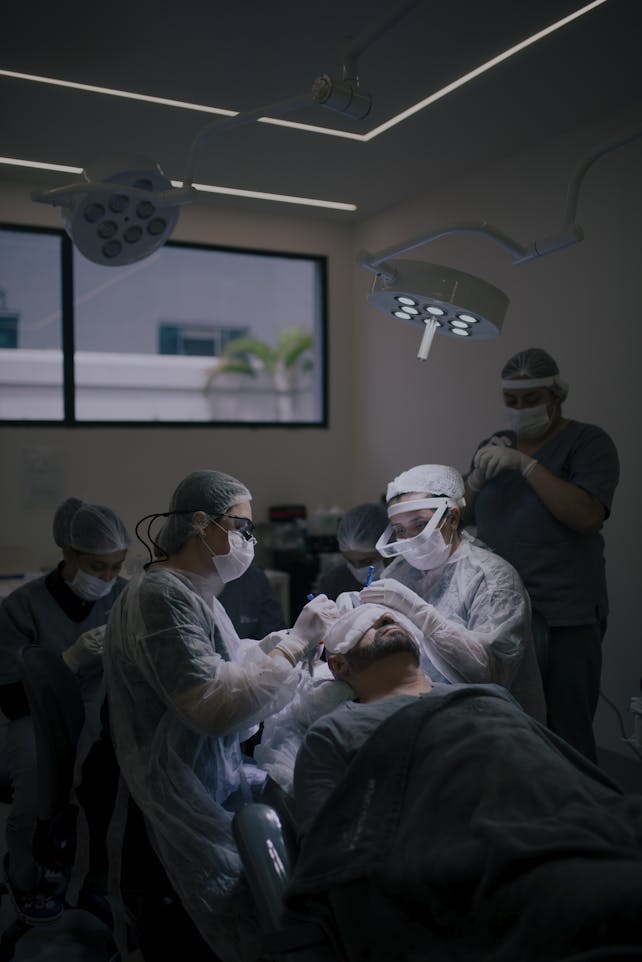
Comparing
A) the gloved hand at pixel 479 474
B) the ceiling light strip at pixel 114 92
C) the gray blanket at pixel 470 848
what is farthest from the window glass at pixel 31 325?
the gray blanket at pixel 470 848

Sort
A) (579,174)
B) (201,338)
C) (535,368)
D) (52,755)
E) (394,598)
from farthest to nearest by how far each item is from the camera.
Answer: (201,338), (535,368), (394,598), (579,174), (52,755)

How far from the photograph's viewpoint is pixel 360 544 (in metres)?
2.58

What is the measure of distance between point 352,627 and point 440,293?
30.5 inches

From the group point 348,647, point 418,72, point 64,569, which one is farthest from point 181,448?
point 348,647

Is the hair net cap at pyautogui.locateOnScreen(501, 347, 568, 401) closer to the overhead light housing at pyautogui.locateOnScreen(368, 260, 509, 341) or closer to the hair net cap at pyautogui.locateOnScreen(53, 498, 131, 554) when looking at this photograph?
the overhead light housing at pyautogui.locateOnScreen(368, 260, 509, 341)

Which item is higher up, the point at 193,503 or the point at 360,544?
the point at 193,503

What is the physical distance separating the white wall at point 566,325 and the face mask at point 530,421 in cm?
71

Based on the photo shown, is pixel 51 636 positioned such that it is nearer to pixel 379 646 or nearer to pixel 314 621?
pixel 314 621

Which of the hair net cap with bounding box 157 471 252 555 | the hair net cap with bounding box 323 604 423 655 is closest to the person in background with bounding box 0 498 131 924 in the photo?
the hair net cap with bounding box 157 471 252 555

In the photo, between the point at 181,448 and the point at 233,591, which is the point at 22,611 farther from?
the point at 181,448

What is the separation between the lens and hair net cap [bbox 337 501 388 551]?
2.57m

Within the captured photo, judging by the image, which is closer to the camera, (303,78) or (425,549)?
(425,549)

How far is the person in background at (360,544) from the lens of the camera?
8.45ft

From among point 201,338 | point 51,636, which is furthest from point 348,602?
point 201,338
